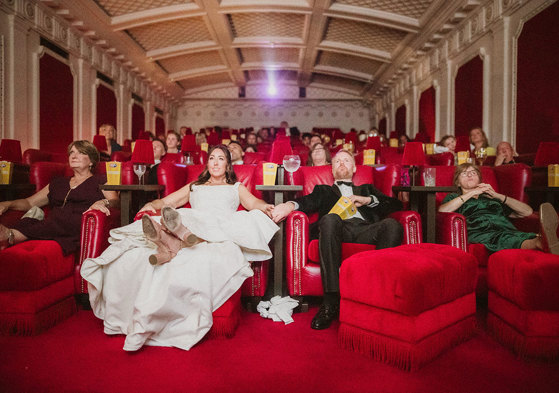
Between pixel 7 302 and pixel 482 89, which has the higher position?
pixel 482 89

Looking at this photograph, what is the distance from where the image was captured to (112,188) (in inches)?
89.7

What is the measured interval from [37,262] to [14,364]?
459mm

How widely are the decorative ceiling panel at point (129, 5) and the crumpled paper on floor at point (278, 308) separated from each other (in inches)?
246

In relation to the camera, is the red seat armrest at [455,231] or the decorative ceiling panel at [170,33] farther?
the decorative ceiling panel at [170,33]

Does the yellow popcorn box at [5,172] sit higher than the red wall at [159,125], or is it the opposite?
the red wall at [159,125]

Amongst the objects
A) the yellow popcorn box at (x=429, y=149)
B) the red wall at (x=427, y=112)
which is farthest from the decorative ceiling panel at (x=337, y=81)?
the yellow popcorn box at (x=429, y=149)

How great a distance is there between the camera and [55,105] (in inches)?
225

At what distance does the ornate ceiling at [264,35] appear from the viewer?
643 cm

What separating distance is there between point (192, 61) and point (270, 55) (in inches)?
82.6

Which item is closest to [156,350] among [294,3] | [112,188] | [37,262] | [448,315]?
[37,262]

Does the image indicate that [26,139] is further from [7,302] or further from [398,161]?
[398,161]

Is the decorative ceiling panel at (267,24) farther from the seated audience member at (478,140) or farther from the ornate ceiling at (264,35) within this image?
the seated audience member at (478,140)

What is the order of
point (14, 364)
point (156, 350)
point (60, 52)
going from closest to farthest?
point (14, 364), point (156, 350), point (60, 52)

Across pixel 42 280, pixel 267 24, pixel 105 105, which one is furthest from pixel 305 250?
pixel 267 24
